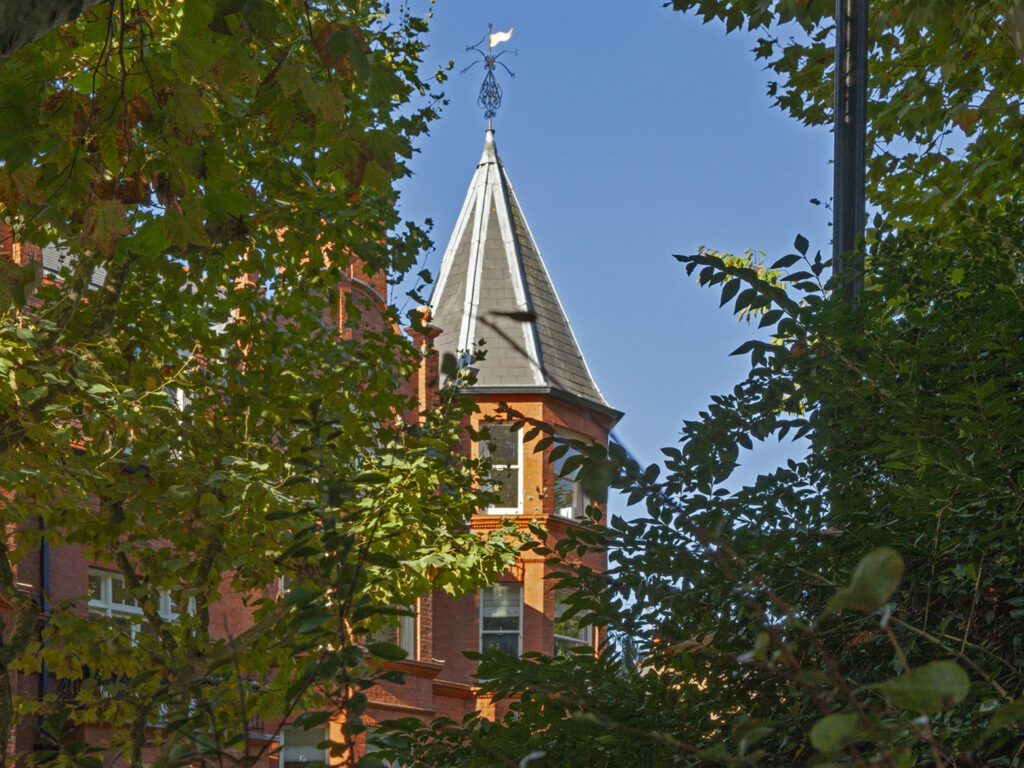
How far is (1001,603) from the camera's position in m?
3.29

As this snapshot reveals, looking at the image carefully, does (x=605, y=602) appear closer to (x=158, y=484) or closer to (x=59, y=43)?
(x=59, y=43)

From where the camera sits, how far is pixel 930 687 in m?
1.21

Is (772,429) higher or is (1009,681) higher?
(772,429)

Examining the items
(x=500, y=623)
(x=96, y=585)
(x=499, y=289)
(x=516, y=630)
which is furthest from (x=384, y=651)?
(x=499, y=289)

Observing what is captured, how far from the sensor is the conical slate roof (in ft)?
94.1

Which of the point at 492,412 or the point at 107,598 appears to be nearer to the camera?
the point at 107,598

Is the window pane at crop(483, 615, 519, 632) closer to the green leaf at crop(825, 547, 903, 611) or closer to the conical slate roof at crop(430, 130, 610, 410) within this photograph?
the conical slate roof at crop(430, 130, 610, 410)

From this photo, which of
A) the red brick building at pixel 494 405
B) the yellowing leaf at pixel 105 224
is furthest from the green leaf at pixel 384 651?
the red brick building at pixel 494 405

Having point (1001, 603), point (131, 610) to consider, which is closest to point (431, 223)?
point (1001, 603)

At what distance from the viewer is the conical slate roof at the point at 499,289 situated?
28688mm

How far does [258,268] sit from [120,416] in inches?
76.1

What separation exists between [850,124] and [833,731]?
423 centimetres

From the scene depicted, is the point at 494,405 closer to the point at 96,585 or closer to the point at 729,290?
the point at 96,585

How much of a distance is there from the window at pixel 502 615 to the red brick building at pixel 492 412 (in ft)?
0.08
